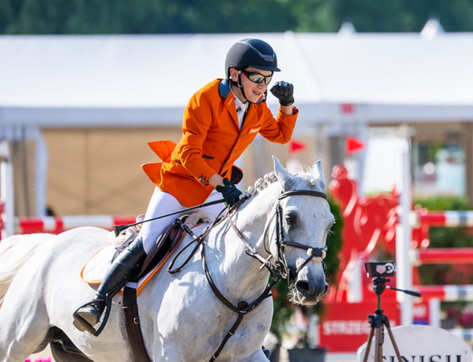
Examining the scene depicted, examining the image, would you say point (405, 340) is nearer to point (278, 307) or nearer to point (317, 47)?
point (278, 307)

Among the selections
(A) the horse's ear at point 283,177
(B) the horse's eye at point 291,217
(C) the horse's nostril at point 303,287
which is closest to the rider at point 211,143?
(A) the horse's ear at point 283,177

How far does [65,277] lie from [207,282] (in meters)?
1.07

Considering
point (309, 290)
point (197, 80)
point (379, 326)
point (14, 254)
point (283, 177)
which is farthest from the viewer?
point (197, 80)

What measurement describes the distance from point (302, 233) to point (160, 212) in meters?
1.03

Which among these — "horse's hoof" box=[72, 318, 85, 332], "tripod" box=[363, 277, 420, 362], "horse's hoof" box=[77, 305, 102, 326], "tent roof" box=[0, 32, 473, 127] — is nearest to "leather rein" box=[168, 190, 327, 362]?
"horse's hoof" box=[77, 305, 102, 326]

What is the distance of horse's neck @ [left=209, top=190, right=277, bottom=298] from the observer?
3727 mm

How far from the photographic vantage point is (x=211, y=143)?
409 cm

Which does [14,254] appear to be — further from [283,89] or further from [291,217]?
[291,217]

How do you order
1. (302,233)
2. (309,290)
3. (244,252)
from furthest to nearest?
1. (244,252)
2. (302,233)
3. (309,290)

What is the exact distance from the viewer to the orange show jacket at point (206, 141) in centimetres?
389

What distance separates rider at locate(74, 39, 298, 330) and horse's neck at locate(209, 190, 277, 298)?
119 millimetres

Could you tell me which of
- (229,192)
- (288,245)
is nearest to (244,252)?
(229,192)

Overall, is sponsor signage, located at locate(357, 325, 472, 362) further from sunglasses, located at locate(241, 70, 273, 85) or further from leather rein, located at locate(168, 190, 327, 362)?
sunglasses, located at locate(241, 70, 273, 85)

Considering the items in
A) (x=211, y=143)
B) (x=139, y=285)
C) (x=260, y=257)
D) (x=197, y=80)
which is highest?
(x=197, y=80)
